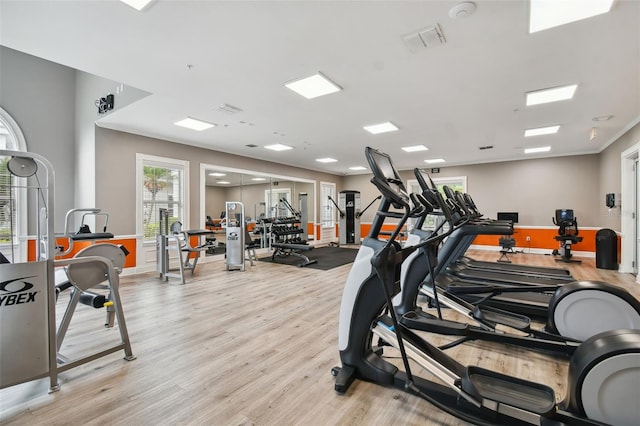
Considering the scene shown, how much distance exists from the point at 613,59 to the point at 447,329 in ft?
10.8

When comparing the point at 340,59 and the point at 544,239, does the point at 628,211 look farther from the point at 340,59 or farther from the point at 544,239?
the point at 340,59

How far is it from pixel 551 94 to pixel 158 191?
22.3 feet

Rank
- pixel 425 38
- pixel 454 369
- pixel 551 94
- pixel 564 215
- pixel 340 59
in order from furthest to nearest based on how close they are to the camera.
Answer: pixel 564 215, pixel 551 94, pixel 340 59, pixel 425 38, pixel 454 369

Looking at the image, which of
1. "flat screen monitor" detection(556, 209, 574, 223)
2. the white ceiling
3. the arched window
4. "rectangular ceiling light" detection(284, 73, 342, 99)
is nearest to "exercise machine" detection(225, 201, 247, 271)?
the white ceiling

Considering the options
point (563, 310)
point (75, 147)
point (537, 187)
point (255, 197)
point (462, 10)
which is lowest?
point (563, 310)

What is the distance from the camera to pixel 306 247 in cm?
651

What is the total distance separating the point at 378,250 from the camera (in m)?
1.73

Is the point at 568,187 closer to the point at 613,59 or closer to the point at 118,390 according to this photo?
the point at 613,59

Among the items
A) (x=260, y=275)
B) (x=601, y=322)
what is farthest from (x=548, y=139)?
(x=260, y=275)

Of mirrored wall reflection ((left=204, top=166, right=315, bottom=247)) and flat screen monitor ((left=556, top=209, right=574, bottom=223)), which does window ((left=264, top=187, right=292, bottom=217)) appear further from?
flat screen monitor ((left=556, top=209, right=574, bottom=223))

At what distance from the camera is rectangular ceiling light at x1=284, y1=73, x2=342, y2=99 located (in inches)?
132

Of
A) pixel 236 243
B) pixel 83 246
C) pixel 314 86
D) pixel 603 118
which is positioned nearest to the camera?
pixel 314 86

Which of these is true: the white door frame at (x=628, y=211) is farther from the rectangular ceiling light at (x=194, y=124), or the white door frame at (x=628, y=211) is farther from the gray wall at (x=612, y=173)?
the rectangular ceiling light at (x=194, y=124)

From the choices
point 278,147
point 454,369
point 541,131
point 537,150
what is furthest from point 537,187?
point 454,369
